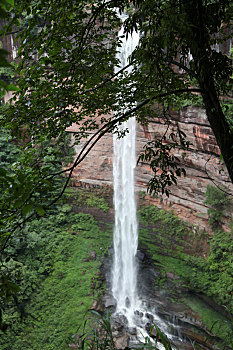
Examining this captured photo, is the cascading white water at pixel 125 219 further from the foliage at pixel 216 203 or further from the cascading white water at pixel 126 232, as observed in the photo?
the foliage at pixel 216 203

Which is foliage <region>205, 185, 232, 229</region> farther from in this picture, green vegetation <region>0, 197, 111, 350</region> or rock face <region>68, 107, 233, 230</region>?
green vegetation <region>0, 197, 111, 350</region>

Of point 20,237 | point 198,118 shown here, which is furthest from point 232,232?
point 20,237

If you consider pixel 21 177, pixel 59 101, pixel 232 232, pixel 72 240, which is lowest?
pixel 72 240

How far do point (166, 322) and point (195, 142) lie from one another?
237 inches

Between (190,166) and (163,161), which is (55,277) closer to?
(190,166)

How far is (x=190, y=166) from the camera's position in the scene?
10516 mm

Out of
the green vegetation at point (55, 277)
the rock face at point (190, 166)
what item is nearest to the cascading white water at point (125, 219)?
the rock face at point (190, 166)

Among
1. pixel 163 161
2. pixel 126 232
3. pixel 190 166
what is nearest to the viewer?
pixel 163 161

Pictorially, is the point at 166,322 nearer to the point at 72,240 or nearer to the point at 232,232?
the point at 232,232

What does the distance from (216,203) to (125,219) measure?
3.91m

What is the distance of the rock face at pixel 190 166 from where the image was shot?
9656 mm

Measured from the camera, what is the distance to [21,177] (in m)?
1.87

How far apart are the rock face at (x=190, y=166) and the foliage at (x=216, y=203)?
295mm

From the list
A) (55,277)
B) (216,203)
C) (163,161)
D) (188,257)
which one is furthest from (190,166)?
(163,161)
